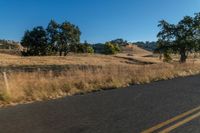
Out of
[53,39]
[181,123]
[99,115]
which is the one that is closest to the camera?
[181,123]

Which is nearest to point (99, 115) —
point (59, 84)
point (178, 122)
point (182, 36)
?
point (178, 122)

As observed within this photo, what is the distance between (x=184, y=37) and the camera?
5219 centimetres

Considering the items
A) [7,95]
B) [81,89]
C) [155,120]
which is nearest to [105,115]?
[155,120]

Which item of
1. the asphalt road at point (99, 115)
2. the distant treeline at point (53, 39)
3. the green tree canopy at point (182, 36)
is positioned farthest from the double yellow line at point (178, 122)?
the distant treeline at point (53, 39)

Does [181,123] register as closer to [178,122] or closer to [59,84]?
[178,122]

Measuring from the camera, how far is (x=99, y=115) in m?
8.40

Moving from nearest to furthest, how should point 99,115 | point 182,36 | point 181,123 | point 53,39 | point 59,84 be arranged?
1. point 181,123
2. point 99,115
3. point 59,84
4. point 182,36
5. point 53,39

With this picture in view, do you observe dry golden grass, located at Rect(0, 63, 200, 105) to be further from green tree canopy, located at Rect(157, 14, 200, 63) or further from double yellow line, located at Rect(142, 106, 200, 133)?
green tree canopy, located at Rect(157, 14, 200, 63)

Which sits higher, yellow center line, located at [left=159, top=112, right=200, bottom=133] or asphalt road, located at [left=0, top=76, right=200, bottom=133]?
yellow center line, located at [left=159, top=112, right=200, bottom=133]

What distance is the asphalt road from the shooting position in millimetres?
6973

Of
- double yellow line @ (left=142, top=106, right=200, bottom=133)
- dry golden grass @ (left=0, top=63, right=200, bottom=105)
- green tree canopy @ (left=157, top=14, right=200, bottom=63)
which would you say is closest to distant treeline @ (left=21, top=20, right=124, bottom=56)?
green tree canopy @ (left=157, top=14, right=200, bottom=63)

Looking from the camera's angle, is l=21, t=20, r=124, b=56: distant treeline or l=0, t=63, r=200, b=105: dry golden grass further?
l=21, t=20, r=124, b=56: distant treeline

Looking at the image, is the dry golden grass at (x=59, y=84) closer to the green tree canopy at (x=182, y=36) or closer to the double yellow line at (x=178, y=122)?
the double yellow line at (x=178, y=122)

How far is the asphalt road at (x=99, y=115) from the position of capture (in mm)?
6973
